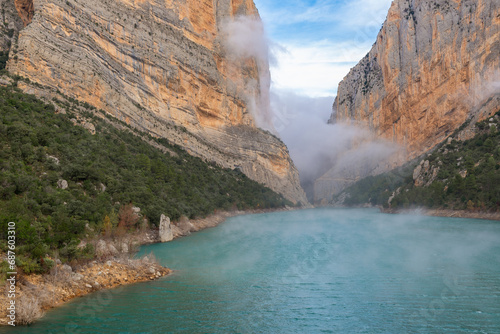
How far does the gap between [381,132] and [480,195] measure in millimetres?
68876

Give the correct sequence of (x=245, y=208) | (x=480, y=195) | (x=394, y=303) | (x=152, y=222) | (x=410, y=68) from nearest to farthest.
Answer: (x=394, y=303)
(x=152, y=222)
(x=480, y=195)
(x=245, y=208)
(x=410, y=68)

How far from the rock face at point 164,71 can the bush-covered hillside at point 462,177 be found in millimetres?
33535

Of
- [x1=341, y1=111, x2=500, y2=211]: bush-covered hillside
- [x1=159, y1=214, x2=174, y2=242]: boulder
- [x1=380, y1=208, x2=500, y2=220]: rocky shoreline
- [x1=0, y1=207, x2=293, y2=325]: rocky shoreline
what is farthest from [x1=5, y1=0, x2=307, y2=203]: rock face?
[x1=380, y1=208, x2=500, y2=220]: rocky shoreline

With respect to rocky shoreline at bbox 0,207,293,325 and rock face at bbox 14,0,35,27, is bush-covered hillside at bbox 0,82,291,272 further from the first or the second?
rock face at bbox 14,0,35,27

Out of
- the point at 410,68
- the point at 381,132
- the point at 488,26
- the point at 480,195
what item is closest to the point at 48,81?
the point at 480,195

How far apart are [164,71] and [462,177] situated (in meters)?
46.6

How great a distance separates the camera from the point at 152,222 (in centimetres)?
2394

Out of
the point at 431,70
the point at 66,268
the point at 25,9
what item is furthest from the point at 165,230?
the point at 431,70

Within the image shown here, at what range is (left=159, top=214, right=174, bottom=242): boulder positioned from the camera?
75.0 ft

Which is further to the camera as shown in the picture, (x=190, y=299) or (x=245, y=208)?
(x=245, y=208)

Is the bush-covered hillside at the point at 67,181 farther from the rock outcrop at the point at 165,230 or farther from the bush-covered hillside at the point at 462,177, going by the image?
the bush-covered hillside at the point at 462,177

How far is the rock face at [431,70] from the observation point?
6525cm

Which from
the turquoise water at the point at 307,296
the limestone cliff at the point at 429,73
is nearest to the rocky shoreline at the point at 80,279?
the turquoise water at the point at 307,296

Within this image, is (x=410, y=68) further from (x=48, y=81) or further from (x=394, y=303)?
(x=394, y=303)
